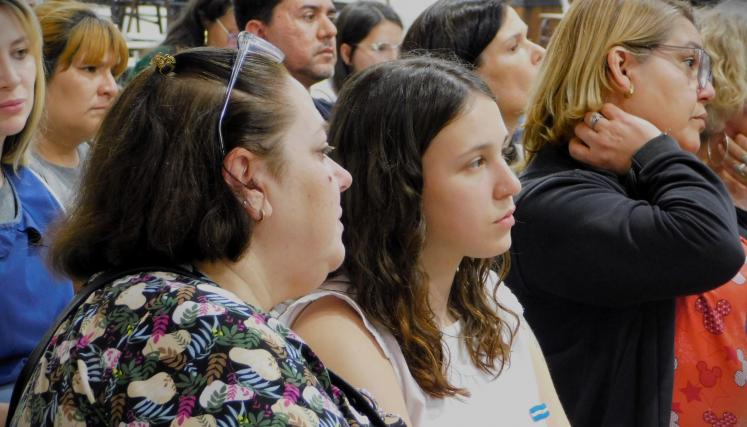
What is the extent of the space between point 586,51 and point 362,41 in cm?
267

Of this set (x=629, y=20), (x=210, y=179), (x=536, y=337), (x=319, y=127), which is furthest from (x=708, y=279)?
(x=210, y=179)

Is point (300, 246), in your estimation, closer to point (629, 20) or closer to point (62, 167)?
point (629, 20)

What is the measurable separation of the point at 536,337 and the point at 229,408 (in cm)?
116

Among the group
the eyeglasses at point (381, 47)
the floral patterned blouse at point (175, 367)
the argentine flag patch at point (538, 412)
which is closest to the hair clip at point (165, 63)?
the floral patterned blouse at point (175, 367)

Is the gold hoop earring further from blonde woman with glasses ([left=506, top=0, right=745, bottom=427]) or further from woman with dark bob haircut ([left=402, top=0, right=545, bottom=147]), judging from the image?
woman with dark bob haircut ([left=402, top=0, right=545, bottom=147])

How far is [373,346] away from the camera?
1.57 m

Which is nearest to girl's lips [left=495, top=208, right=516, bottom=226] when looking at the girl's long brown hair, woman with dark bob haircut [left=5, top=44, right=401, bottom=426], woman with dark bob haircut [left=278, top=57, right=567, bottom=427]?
woman with dark bob haircut [left=278, top=57, right=567, bottom=427]

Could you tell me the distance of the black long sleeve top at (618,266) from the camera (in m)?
1.88

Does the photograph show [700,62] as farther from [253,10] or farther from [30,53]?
[253,10]

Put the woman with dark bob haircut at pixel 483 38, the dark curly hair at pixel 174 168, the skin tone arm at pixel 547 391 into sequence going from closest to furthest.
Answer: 1. the dark curly hair at pixel 174 168
2. the skin tone arm at pixel 547 391
3. the woman with dark bob haircut at pixel 483 38

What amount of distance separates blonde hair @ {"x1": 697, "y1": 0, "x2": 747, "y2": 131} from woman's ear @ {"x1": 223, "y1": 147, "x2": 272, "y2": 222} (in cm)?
160

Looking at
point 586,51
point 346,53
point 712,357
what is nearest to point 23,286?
point 586,51

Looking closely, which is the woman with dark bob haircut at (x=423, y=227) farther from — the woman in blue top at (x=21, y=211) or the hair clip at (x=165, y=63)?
the woman in blue top at (x=21, y=211)

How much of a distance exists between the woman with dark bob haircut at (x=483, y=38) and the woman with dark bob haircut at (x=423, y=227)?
1.19m
